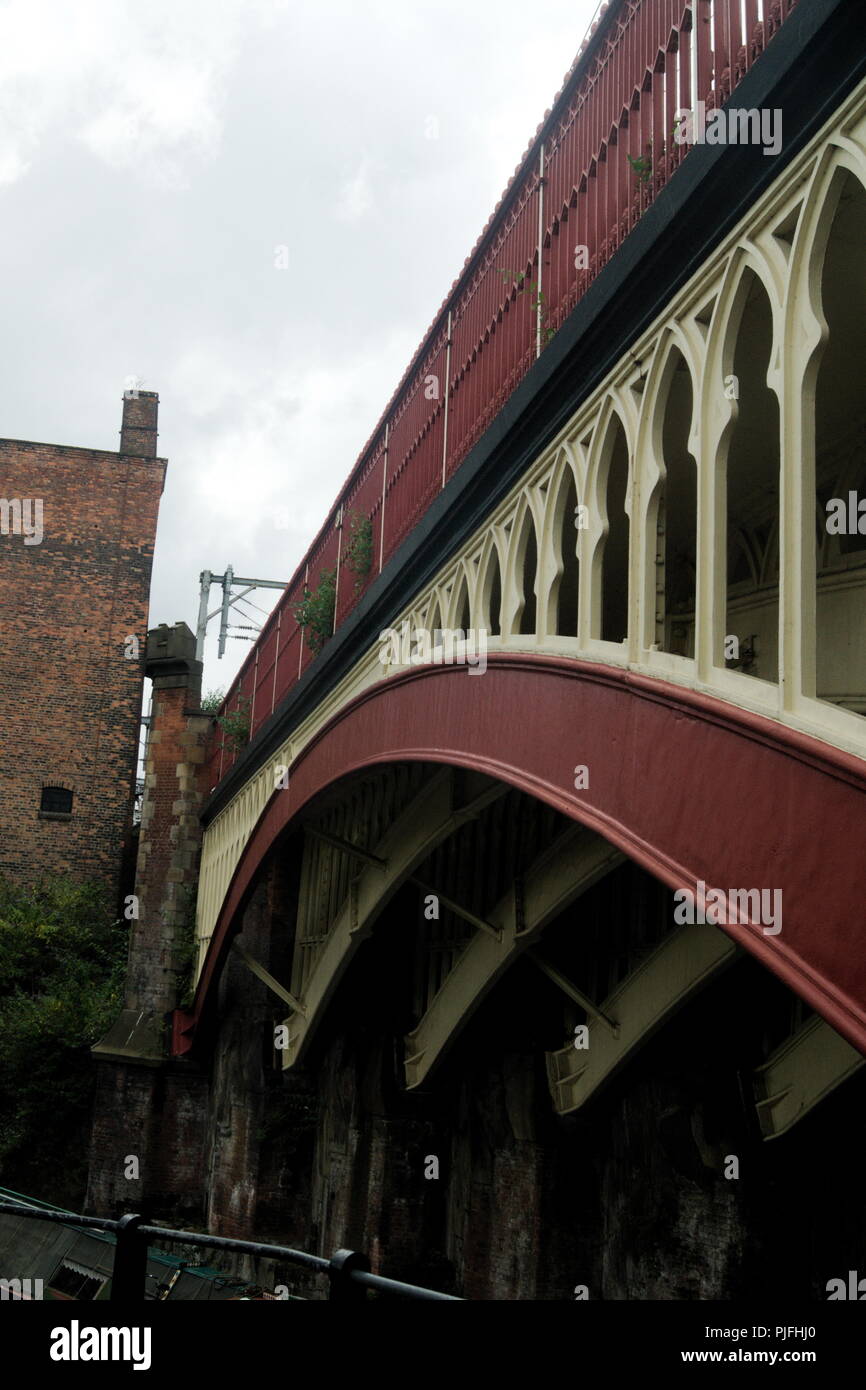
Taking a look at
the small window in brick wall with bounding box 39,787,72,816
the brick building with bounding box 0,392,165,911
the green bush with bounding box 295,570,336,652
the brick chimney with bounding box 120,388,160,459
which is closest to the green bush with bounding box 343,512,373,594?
the green bush with bounding box 295,570,336,652

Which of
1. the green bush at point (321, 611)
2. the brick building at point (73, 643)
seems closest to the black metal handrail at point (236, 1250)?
the green bush at point (321, 611)

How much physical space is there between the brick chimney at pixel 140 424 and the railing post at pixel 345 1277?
2939 cm

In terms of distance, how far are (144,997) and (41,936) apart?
6271 mm

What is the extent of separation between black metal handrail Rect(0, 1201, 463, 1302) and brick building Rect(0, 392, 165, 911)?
78.0 feet

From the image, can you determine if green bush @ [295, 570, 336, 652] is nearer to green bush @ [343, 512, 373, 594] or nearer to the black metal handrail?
green bush @ [343, 512, 373, 594]

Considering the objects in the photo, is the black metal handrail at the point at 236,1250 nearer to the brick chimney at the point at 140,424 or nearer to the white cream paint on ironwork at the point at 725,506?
the white cream paint on ironwork at the point at 725,506

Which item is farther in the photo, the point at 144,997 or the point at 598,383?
the point at 144,997

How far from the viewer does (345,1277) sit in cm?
331

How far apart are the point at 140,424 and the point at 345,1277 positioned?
3003 centimetres

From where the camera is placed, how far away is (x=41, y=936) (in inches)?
1023

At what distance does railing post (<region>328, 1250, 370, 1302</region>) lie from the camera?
3312mm

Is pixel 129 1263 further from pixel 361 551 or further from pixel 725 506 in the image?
pixel 361 551
